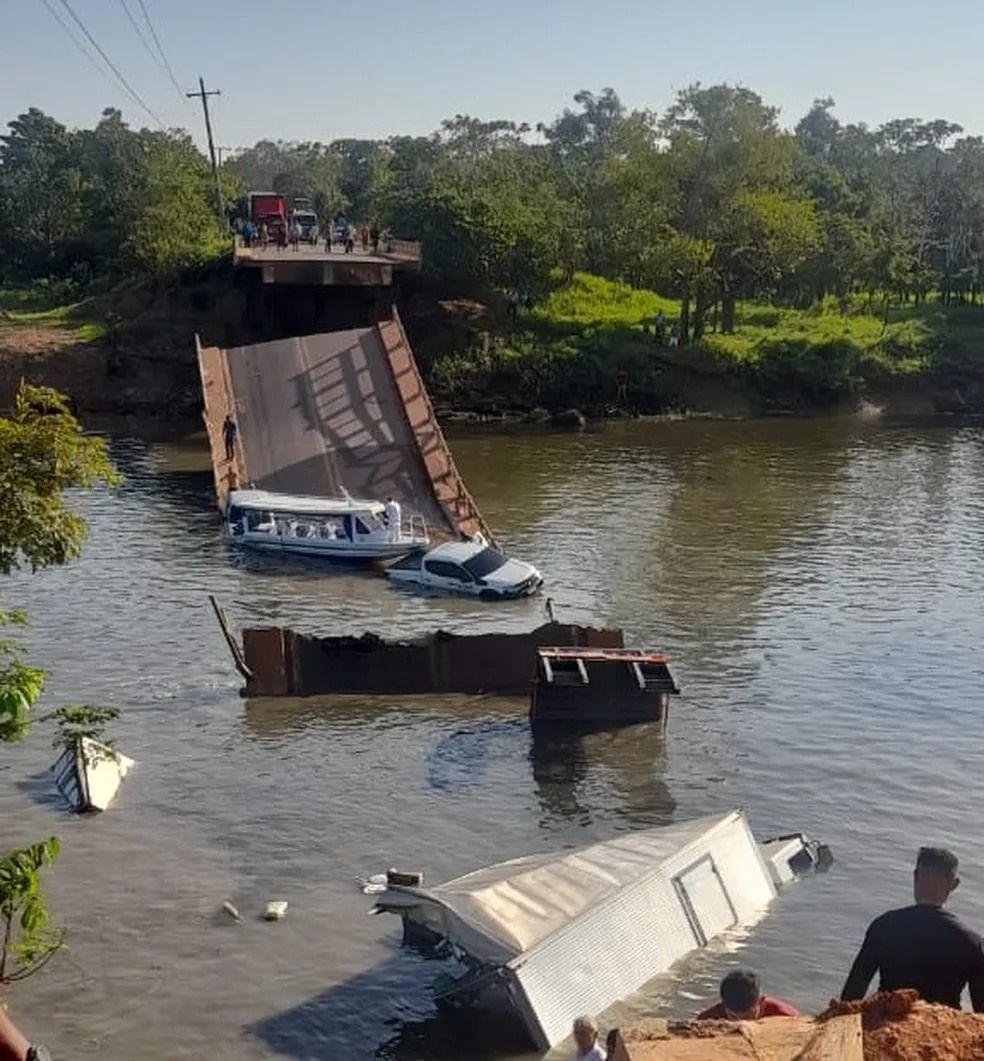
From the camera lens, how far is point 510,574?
1526 inches

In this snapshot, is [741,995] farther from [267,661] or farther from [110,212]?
[110,212]

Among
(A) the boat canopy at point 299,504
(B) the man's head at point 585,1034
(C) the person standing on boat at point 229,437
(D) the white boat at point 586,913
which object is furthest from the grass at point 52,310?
(B) the man's head at point 585,1034

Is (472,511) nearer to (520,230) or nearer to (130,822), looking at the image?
(130,822)

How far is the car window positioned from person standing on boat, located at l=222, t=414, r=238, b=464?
1406cm

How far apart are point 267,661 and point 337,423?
2432 cm

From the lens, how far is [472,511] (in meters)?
45.9

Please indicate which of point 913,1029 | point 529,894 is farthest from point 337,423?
point 913,1029

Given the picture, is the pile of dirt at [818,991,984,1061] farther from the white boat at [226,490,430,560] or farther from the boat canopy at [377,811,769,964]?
the white boat at [226,490,430,560]

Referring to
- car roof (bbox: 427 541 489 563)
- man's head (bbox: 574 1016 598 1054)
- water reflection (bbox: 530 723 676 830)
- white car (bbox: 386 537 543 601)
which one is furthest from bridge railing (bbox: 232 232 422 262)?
man's head (bbox: 574 1016 598 1054)

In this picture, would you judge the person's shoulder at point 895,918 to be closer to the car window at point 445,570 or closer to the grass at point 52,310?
the car window at point 445,570

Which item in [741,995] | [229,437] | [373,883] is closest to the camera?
[741,995]

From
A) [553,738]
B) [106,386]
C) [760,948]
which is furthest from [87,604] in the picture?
[106,386]

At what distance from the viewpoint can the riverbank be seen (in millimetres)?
72875

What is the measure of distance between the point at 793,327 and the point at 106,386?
38.8m
